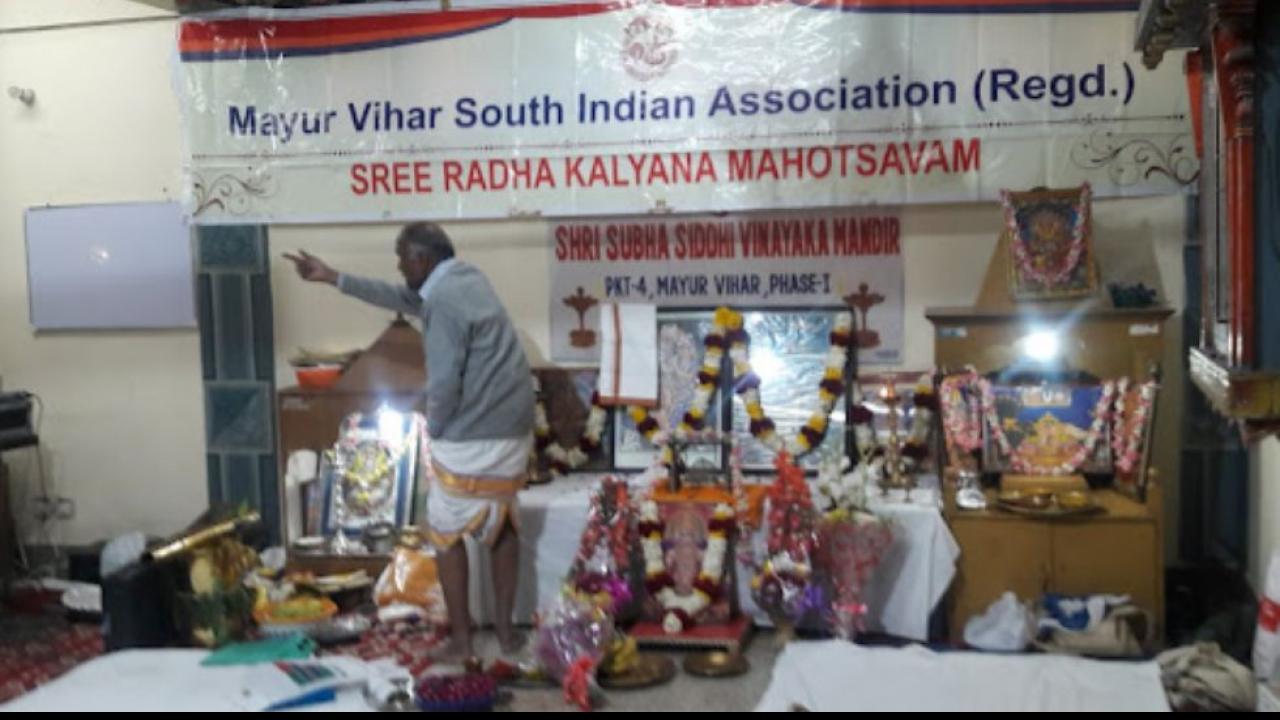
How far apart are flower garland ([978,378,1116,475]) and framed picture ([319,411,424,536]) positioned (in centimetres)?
268

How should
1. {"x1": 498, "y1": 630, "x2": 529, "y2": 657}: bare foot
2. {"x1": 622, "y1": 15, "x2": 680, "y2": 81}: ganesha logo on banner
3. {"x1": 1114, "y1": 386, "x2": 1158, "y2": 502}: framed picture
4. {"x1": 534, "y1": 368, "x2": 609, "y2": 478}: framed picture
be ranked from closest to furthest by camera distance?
{"x1": 1114, "y1": 386, "x2": 1158, "y2": 502}: framed picture → {"x1": 498, "y1": 630, "x2": 529, "y2": 657}: bare foot → {"x1": 622, "y1": 15, "x2": 680, "y2": 81}: ganesha logo on banner → {"x1": 534, "y1": 368, "x2": 609, "y2": 478}: framed picture

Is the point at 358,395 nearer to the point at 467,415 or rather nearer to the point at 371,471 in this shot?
the point at 371,471

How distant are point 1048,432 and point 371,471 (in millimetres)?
3159

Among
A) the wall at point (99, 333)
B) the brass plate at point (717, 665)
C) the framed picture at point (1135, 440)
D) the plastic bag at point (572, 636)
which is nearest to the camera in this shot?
the plastic bag at point (572, 636)

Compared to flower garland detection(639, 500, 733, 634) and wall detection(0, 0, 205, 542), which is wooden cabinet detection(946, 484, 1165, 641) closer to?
flower garland detection(639, 500, 733, 634)

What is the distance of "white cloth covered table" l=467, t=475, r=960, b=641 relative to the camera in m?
5.20

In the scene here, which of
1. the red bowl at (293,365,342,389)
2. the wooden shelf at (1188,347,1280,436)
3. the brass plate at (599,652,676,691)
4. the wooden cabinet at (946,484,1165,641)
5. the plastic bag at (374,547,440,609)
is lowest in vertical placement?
the brass plate at (599,652,676,691)

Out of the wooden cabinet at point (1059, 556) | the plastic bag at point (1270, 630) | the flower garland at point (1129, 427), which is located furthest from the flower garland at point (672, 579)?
the plastic bag at point (1270, 630)

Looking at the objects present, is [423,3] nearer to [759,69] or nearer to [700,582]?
[759,69]

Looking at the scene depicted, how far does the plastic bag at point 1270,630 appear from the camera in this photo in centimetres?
428

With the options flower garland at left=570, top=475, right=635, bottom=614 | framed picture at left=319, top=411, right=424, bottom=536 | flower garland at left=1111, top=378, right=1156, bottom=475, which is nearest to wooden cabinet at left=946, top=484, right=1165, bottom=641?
flower garland at left=1111, top=378, right=1156, bottom=475

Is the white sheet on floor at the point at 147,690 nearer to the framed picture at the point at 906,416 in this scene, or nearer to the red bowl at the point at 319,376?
the red bowl at the point at 319,376

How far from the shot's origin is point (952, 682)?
4.48m

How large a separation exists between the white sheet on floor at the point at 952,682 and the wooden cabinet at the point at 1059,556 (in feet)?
1.41
